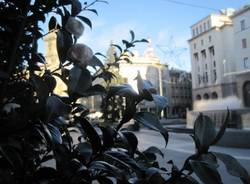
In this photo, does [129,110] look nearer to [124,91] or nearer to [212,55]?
[124,91]

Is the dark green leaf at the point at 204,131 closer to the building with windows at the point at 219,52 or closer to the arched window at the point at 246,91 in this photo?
the arched window at the point at 246,91

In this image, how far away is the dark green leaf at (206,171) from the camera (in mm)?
780

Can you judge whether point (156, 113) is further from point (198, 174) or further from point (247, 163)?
point (247, 163)

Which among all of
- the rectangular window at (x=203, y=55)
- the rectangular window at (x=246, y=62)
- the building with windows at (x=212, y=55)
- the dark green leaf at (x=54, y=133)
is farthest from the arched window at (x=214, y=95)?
the dark green leaf at (x=54, y=133)

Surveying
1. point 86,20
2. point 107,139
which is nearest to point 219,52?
point 86,20

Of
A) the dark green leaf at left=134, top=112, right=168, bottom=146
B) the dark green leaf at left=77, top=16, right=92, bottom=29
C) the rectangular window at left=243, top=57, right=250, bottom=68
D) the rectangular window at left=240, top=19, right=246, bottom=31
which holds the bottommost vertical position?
the dark green leaf at left=134, top=112, right=168, bottom=146

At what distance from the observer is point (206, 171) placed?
31.0 inches

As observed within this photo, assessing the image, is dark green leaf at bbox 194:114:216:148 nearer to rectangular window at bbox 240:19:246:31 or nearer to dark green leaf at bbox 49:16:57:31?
dark green leaf at bbox 49:16:57:31

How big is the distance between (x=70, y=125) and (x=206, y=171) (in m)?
0.57

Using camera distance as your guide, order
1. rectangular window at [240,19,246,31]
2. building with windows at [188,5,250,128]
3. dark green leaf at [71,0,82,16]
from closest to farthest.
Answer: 1. dark green leaf at [71,0,82,16]
2. rectangular window at [240,19,246,31]
3. building with windows at [188,5,250,128]

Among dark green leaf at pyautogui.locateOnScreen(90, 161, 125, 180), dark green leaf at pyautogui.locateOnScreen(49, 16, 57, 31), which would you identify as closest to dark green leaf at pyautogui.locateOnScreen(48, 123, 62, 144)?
dark green leaf at pyautogui.locateOnScreen(90, 161, 125, 180)

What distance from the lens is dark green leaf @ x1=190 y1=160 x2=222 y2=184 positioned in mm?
780

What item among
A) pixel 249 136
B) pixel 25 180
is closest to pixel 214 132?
pixel 25 180

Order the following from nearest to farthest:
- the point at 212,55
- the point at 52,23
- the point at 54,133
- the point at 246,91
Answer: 1. the point at 54,133
2. the point at 52,23
3. the point at 246,91
4. the point at 212,55
